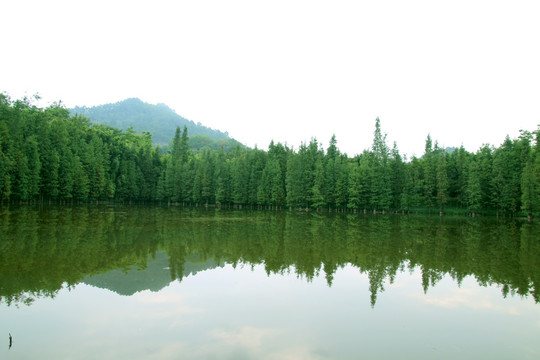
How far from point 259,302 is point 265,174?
200 feet

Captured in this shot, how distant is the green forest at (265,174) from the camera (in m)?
52.5

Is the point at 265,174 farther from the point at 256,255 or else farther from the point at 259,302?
the point at 259,302

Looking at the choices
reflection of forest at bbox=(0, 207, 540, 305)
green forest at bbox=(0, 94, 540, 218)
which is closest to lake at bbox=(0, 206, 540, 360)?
reflection of forest at bbox=(0, 207, 540, 305)

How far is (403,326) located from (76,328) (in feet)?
25.7

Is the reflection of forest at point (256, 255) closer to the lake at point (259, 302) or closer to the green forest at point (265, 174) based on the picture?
the lake at point (259, 302)

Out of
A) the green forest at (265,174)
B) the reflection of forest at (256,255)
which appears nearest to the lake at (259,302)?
the reflection of forest at (256,255)

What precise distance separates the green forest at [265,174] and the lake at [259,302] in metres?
38.5

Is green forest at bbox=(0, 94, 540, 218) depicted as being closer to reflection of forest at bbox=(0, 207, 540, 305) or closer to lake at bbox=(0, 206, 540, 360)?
reflection of forest at bbox=(0, 207, 540, 305)

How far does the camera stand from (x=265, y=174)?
72.1 meters

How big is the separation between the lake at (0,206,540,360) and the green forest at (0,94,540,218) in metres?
38.5

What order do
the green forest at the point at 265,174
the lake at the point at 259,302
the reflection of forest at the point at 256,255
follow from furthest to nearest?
1. the green forest at the point at 265,174
2. the reflection of forest at the point at 256,255
3. the lake at the point at 259,302

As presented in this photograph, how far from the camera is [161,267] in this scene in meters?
15.1

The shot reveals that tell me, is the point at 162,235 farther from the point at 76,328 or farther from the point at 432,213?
the point at 432,213

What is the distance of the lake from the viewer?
797 centimetres
